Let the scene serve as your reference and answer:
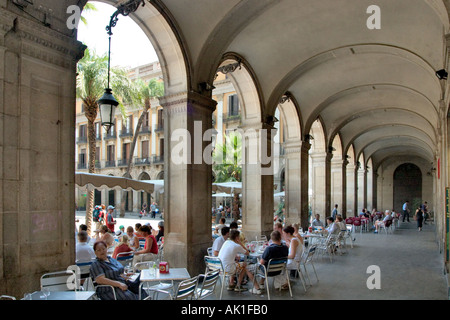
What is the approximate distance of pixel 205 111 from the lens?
8109mm

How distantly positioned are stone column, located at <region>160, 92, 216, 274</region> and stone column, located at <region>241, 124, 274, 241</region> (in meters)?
3.18

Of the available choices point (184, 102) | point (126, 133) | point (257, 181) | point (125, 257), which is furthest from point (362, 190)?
point (125, 257)

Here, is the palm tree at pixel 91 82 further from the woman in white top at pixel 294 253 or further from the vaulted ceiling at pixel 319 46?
the woman in white top at pixel 294 253

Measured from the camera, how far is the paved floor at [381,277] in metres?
6.55

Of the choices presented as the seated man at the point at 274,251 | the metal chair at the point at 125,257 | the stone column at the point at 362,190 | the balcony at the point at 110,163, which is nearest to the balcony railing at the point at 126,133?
the balcony at the point at 110,163

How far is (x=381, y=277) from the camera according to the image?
8.02 meters

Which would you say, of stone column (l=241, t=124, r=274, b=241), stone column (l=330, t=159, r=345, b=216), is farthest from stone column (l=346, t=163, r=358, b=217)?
stone column (l=241, t=124, r=274, b=241)

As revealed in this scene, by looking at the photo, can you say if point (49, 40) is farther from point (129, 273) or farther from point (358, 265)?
point (358, 265)

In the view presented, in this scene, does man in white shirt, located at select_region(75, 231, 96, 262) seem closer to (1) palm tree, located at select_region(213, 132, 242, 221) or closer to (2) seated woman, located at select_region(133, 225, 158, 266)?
(2) seated woman, located at select_region(133, 225, 158, 266)

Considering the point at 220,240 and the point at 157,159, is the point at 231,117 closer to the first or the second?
the point at 157,159

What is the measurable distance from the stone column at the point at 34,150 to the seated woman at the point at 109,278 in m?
0.41

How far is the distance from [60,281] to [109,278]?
58 cm

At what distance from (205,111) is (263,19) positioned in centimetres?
261

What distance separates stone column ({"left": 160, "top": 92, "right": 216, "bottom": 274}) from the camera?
7461mm
